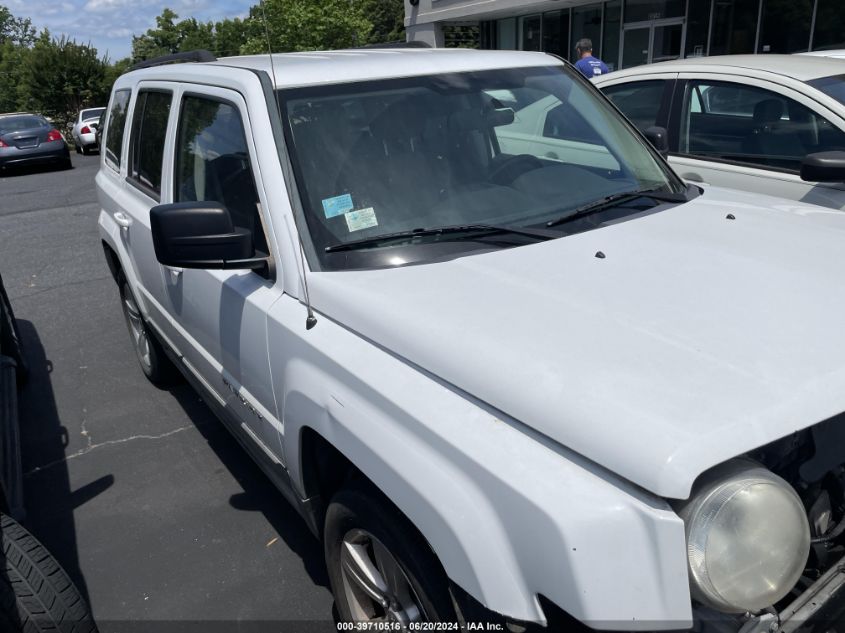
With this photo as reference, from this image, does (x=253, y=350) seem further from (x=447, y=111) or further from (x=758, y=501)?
(x=758, y=501)

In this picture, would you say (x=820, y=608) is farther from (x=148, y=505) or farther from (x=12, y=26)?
(x=12, y=26)

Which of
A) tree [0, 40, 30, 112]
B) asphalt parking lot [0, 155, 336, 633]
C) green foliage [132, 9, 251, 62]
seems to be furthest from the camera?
green foliage [132, 9, 251, 62]

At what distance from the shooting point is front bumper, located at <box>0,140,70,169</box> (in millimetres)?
18141

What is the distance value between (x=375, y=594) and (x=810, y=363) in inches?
54.3

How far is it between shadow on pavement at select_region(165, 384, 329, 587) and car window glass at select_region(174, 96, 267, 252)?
1412mm

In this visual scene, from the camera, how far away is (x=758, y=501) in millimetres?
1508

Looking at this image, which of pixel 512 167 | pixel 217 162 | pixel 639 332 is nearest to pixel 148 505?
pixel 217 162

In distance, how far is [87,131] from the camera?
23109 millimetres

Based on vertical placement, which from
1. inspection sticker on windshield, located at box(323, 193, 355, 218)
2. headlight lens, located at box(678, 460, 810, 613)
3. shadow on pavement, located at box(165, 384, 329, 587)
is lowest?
shadow on pavement, located at box(165, 384, 329, 587)

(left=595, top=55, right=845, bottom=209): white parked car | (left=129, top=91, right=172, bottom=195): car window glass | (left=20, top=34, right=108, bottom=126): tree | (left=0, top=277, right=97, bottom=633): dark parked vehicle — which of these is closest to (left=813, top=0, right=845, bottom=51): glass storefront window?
(left=595, top=55, right=845, bottom=209): white parked car

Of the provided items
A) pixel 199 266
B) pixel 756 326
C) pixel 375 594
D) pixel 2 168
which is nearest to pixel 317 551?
pixel 375 594

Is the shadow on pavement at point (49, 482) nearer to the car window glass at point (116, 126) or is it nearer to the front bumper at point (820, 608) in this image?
the car window glass at point (116, 126)

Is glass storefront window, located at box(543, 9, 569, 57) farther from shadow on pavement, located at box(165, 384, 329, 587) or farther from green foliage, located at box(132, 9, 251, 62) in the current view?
green foliage, located at box(132, 9, 251, 62)

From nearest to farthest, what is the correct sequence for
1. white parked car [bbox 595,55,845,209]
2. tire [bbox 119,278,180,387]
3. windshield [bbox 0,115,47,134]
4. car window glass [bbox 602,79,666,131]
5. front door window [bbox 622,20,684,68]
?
white parked car [bbox 595,55,845,209] < tire [bbox 119,278,180,387] < car window glass [bbox 602,79,666,131] < front door window [bbox 622,20,684,68] < windshield [bbox 0,115,47,134]
